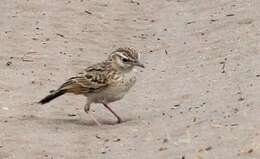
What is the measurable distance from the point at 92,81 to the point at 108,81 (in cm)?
21

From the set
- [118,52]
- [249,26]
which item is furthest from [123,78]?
[249,26]

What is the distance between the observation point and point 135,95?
14.7 meters

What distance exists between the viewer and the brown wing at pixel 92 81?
13125mm

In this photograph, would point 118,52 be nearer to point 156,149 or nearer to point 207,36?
point 156,149

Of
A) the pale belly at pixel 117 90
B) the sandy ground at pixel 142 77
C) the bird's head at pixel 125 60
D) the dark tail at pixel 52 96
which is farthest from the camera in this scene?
the dark tail at pixel 52 96

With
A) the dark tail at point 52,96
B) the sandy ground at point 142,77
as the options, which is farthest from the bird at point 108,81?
the sandy ground at point 142,77

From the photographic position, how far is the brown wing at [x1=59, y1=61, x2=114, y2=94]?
13125mm

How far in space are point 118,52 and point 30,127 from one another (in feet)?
4.98

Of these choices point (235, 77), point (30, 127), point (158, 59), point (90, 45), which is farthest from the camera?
point (90, 45)

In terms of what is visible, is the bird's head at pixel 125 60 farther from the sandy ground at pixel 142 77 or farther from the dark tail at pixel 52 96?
the dark tail at pixel 52 96

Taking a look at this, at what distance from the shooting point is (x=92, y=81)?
1317cm

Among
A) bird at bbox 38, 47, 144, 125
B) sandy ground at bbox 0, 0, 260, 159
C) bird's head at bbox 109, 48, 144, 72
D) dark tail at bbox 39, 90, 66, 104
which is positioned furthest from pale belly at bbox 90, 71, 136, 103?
dark tail at bbox 39, 90, 66, 104

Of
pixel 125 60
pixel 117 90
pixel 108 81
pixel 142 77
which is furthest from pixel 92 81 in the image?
pixel 142 77

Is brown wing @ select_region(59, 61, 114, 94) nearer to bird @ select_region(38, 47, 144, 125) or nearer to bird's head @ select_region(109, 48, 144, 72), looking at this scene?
bird @ select_region(38, 47, 144, 125)
